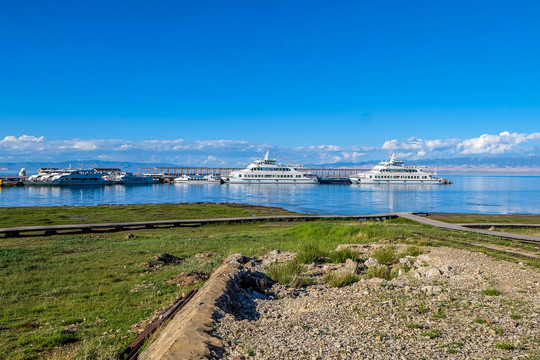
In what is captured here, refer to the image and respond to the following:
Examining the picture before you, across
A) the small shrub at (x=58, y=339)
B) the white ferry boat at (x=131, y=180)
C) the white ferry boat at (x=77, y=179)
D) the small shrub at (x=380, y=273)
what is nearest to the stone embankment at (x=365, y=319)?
the small shrub at (x=380, y=273)

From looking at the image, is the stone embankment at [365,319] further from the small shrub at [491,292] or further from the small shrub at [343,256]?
the small shrub at [343,256]

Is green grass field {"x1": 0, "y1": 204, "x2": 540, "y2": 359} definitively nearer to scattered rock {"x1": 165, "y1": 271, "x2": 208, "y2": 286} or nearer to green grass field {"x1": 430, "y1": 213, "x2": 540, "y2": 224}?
scattered rock {"x1": 165, "y1": 271, "x2": 208, "y2": 286}

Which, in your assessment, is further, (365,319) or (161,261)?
(161,261)

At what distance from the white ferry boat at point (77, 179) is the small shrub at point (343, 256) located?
104 meters

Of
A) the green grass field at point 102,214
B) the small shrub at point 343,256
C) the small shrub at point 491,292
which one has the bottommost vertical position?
the green grass field at point 102,214

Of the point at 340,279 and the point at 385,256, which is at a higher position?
the point at 340,279

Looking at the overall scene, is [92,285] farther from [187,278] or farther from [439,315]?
[439,315]

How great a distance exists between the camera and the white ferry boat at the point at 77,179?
100438 millimetres

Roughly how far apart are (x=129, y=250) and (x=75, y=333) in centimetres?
903

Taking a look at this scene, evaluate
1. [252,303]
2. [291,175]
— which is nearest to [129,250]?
[252,303]

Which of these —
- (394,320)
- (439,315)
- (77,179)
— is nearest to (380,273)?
(439,315)

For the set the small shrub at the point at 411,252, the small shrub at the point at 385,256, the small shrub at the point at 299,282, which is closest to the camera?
the small shrub at the point at 299,282

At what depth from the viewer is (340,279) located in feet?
27.3

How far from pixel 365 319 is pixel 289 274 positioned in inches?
124
